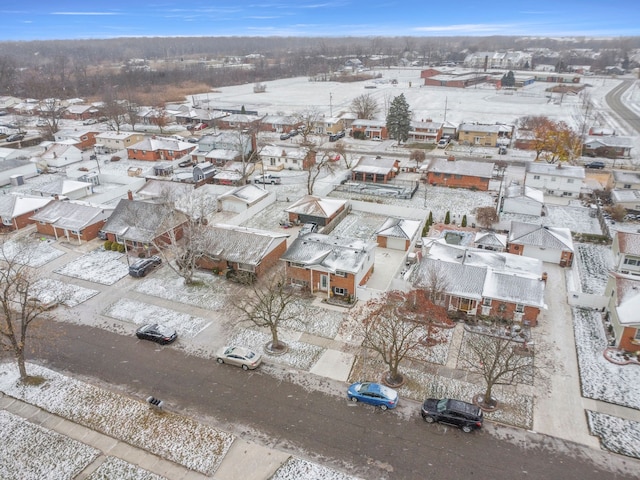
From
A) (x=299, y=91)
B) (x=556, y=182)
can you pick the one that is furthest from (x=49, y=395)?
(x=299, y=91)

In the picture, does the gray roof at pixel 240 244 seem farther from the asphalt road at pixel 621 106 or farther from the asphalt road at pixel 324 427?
the asphalt road at pixel 621 106

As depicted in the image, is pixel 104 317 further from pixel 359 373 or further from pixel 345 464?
pixel 345 464

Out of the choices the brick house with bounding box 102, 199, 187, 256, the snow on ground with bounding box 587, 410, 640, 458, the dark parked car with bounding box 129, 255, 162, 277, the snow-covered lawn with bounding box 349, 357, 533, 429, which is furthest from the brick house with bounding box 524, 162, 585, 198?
the dark parked car with bounding box 129, 255, 162, 277

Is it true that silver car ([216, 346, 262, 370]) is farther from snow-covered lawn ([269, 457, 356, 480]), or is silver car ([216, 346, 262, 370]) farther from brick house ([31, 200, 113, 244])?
brick house ([31, 200, 113, 244])

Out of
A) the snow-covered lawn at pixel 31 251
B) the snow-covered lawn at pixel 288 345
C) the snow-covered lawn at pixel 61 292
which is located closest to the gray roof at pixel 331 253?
the snow-covered lawn at pixel 288 345

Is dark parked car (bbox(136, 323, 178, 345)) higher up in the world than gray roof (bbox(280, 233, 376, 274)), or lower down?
lower down

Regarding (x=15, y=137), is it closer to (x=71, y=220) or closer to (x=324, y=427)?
(x=71, y=220)

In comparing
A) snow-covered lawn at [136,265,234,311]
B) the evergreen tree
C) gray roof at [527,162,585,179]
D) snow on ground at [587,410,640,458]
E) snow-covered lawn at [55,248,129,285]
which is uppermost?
the evergreen tree
